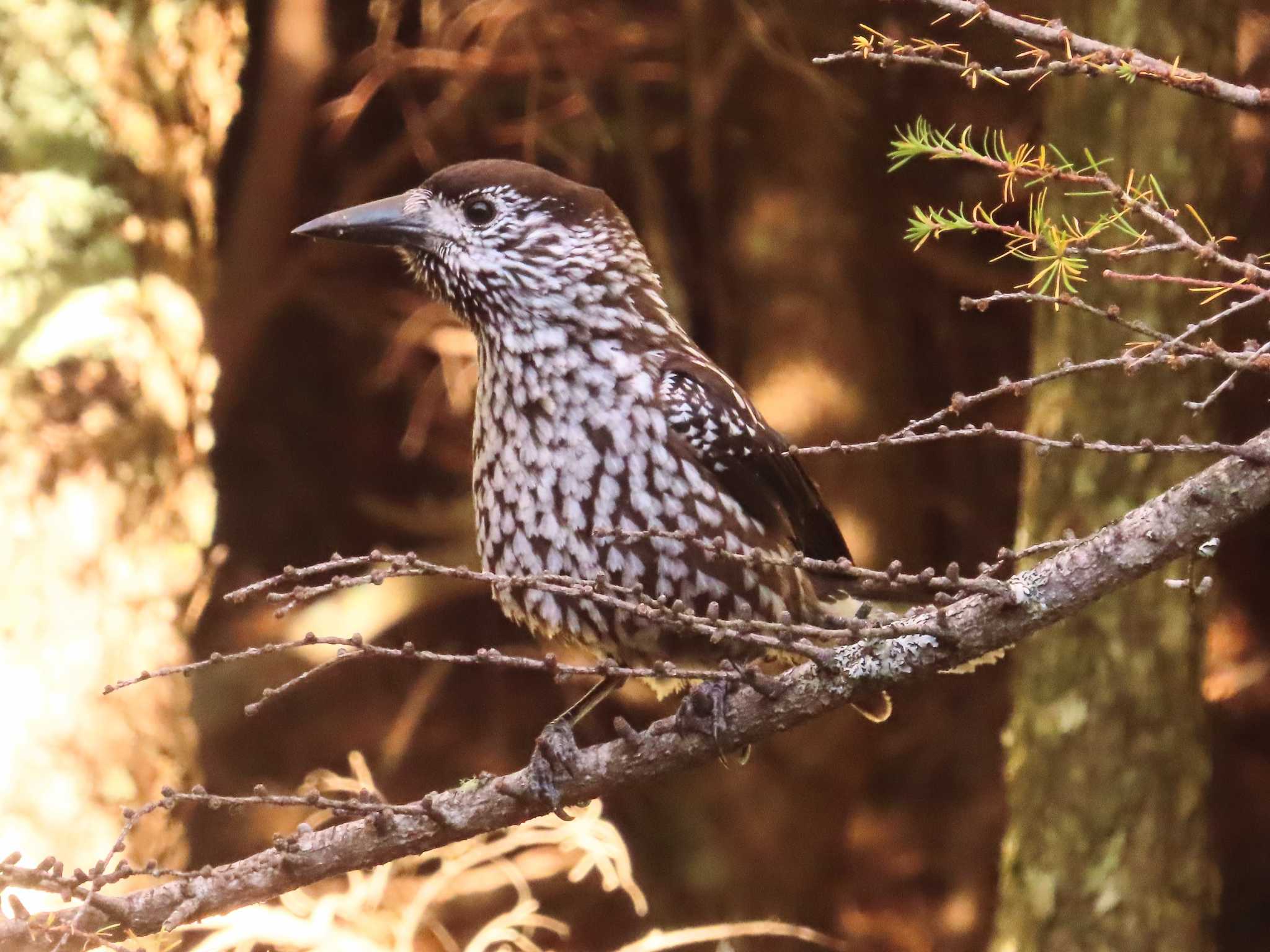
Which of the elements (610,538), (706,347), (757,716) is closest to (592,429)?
(610,538)

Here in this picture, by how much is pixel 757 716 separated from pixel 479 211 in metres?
0.97

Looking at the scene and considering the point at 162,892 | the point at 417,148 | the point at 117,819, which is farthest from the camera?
the point at 417,148

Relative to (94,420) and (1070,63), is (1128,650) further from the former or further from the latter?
(94,420)

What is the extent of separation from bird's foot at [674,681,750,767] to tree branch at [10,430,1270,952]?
1 centimetres

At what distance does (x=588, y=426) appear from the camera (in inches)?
80.6

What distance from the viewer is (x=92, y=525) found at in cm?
255

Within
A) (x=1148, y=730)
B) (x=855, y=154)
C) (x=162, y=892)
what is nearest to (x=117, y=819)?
(x=162, y=892)

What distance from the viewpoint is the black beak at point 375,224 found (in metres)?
2.08

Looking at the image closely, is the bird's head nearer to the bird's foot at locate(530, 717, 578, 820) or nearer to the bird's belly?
the bird's belly

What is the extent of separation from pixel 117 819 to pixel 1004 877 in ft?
5.31

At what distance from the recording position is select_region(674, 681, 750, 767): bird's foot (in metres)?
1.72

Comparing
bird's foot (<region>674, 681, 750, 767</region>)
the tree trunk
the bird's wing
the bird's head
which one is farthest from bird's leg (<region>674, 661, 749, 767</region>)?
the tree trunk

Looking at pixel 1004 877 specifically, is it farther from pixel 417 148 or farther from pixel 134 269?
pixel 417 148

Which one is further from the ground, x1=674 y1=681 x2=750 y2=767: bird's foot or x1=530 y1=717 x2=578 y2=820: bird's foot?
x1=674 y1=681 x2=750 y2=767: bird's foot
